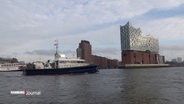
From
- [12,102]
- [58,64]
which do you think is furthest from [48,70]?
[12,102]

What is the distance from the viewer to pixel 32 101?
1164 inches

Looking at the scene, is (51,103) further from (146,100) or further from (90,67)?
(90,67)

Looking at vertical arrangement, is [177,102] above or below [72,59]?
below

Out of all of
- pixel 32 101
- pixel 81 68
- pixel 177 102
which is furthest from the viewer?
pixel 81 68

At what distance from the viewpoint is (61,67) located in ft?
312

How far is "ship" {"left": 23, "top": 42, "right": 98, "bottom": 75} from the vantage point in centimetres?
9300

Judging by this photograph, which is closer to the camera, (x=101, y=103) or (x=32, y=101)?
(x=101, y=103)

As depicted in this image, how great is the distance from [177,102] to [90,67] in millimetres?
68275

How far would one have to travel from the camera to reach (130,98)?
98.1ft

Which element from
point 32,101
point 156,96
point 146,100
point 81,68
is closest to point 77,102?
point 32,101

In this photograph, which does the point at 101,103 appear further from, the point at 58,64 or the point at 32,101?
the point at 58,64

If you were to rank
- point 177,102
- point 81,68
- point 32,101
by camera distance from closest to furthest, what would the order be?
1. point 177,102
2. point 32,101
3. point 81,68

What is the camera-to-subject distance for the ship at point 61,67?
9300 cm

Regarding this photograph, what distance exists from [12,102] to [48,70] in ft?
216
